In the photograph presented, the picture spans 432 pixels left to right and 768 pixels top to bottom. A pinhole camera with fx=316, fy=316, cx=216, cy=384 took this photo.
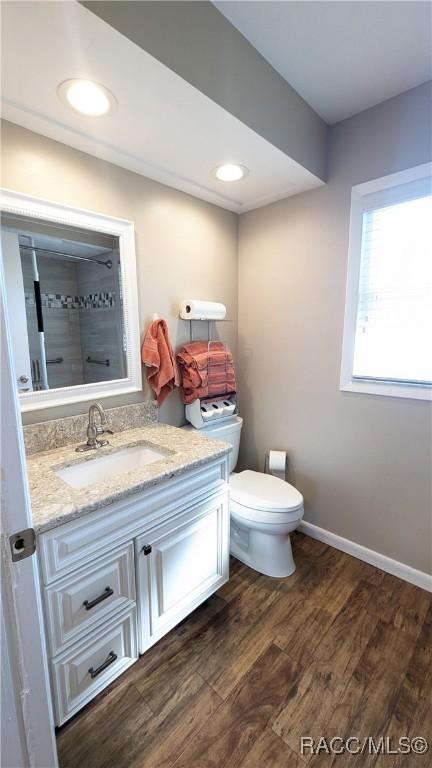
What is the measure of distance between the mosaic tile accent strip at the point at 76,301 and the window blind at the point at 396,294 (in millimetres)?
1332

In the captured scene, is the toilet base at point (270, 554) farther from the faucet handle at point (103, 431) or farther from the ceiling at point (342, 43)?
the ceiling at point (342, 43)

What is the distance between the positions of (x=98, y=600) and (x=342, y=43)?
2.28m

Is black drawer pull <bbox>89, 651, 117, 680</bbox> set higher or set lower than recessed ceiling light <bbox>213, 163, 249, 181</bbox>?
lower

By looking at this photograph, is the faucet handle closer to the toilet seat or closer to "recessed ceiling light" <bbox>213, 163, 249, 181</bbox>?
the toilet seat

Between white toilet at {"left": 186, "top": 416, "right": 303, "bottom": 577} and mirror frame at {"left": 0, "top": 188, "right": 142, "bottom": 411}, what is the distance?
0.58 meters

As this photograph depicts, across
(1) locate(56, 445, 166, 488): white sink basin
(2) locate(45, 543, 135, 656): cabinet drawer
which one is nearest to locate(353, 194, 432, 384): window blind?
(1) locate(56, 445, 166, 488): white sink basin

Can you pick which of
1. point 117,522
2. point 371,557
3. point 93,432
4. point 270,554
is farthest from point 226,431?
point 371,557

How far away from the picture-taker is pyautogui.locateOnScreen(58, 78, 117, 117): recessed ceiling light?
1049 mm

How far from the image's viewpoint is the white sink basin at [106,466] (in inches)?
52.6

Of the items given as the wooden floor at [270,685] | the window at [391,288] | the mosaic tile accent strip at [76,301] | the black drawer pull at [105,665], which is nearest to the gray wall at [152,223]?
the mosaic tile accent strip at [76,301]

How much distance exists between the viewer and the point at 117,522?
1101mm

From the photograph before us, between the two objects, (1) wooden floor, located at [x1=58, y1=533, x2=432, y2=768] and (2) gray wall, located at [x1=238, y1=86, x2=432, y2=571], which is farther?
(2) gray wall, located at [x1=238, y1=86, x2=432, y2=571]

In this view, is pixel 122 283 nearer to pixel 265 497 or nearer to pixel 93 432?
pixel 93 432

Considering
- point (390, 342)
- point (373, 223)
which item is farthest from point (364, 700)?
point (373, 223)
